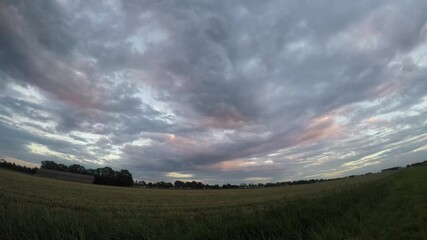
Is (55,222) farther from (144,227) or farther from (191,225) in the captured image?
(191,225)

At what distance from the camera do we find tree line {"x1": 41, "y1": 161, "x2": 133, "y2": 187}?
104m

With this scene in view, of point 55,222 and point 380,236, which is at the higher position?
point 55,222

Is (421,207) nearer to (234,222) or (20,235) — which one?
(234,222)

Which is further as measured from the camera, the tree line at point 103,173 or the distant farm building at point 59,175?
the tree line at point 103,173

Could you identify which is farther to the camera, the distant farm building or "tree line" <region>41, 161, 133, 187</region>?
"tree line" <region>41, 161, 133, 187</region>

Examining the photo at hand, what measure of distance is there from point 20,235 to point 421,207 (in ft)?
45.7

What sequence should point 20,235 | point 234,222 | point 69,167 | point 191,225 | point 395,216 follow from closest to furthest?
point 20,235 < point 191,225 < point 234,222 < point 395,216 < point 69,167

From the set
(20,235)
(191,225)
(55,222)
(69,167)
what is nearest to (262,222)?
(191,225)

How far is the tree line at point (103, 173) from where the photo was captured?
10438 centimetres

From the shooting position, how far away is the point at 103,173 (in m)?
137

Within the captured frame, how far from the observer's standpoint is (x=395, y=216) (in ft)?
37.2

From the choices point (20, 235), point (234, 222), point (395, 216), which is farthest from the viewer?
point (395, 216)

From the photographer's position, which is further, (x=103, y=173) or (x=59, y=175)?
(x=103, y=173)

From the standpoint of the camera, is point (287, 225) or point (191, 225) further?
point (287, 225)
